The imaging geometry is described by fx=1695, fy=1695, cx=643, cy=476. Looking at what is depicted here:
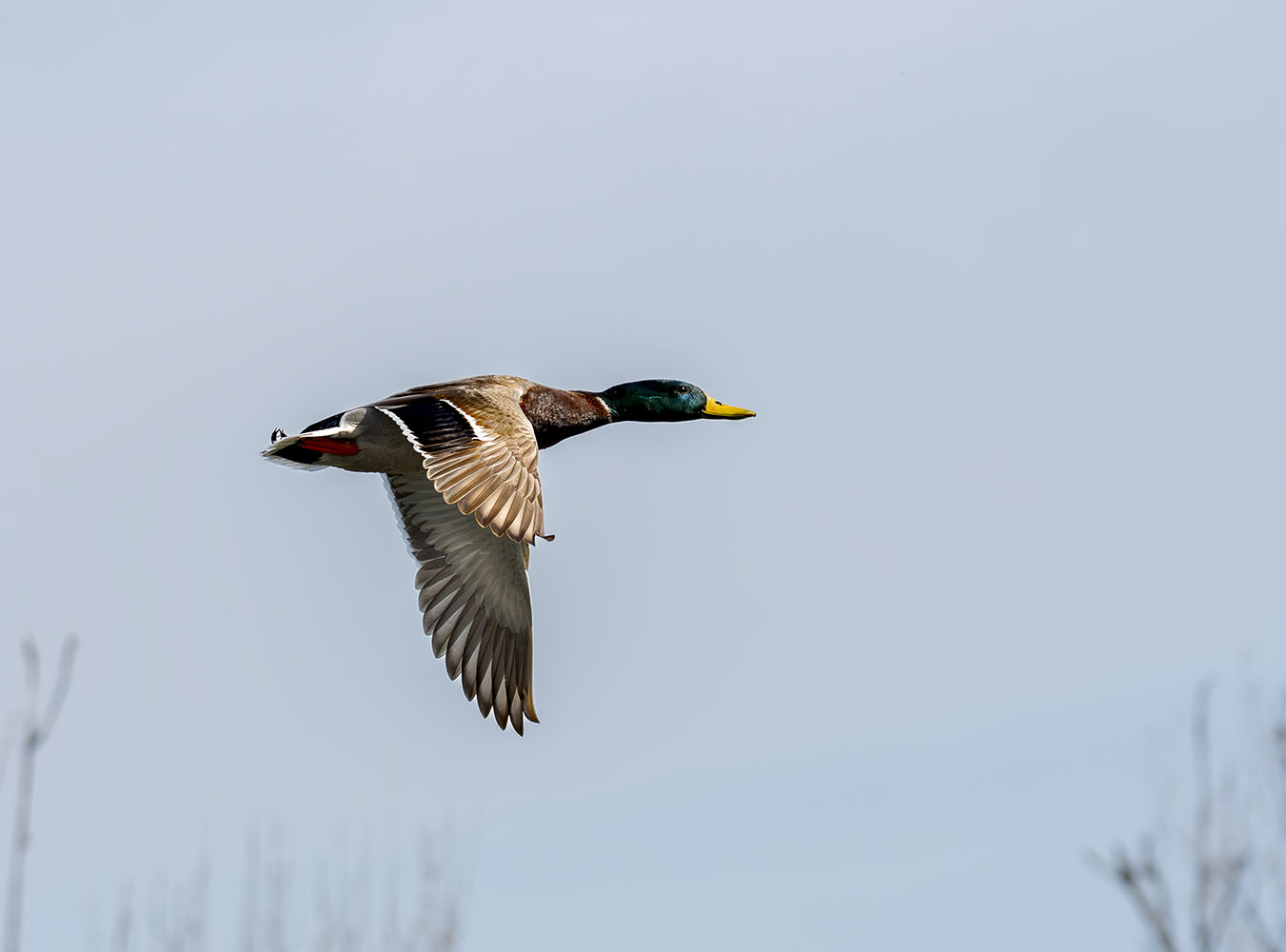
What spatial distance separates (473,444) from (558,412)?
2388 mm

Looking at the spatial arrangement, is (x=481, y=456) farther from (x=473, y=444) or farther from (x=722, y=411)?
(x=722, y=411)

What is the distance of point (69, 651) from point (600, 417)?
347 inches

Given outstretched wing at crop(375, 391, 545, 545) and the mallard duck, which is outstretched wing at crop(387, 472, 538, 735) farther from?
outstretched wing at crop(375, 391, 545, 545)

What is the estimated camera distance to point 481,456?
9.58 metres

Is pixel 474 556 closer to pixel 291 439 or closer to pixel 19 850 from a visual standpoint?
pixel 291 439

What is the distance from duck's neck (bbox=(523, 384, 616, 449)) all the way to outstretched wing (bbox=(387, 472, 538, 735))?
97 centimetres

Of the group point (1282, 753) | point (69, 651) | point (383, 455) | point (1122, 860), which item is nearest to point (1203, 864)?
point (1282, 753)

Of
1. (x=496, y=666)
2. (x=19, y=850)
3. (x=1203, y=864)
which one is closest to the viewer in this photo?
(x=19, y=850)

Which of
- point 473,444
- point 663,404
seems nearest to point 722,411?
point 663,404

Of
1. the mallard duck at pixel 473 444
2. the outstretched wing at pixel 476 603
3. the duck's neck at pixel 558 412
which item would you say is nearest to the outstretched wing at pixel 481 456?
the mallard duck at pixel 473 444

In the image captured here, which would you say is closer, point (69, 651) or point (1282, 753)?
point (69, 651)

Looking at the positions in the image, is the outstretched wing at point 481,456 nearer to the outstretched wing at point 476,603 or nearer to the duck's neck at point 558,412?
the duck's neck at point 558,412

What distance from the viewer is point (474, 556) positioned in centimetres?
1276

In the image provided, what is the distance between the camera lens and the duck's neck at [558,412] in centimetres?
1189
